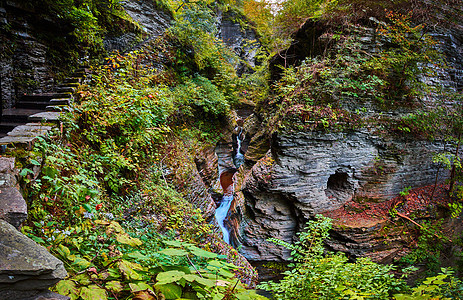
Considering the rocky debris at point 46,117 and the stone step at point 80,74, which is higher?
the stone step at point 80,74

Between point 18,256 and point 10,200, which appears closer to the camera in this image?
point 18,256

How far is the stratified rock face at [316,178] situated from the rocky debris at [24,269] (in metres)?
6.26

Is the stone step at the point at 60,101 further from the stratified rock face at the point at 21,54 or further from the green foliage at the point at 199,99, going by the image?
the green foliage at the point at 199,99

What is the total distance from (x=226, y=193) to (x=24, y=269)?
933cm

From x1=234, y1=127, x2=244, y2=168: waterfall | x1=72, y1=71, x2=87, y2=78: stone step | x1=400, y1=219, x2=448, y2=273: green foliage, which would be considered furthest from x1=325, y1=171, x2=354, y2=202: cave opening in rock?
x1=72, y1=71, x2=87, y2=78: stone step

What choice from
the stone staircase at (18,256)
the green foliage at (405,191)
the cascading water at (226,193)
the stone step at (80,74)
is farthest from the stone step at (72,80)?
the green foliage at (405,191)

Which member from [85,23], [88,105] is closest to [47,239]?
[88,105]

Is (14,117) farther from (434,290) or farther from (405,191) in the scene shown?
(405,191)

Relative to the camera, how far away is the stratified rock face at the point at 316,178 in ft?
23.1

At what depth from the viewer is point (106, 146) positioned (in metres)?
4.05

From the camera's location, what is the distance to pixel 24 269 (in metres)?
1.24

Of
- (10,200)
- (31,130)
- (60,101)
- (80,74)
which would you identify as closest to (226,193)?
(80,74)

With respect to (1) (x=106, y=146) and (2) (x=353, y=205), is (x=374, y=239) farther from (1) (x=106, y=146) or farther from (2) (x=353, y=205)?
(1) (x=106, y=146)

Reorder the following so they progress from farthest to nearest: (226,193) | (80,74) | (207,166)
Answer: (226,193) < (207,166) < (80,74)
